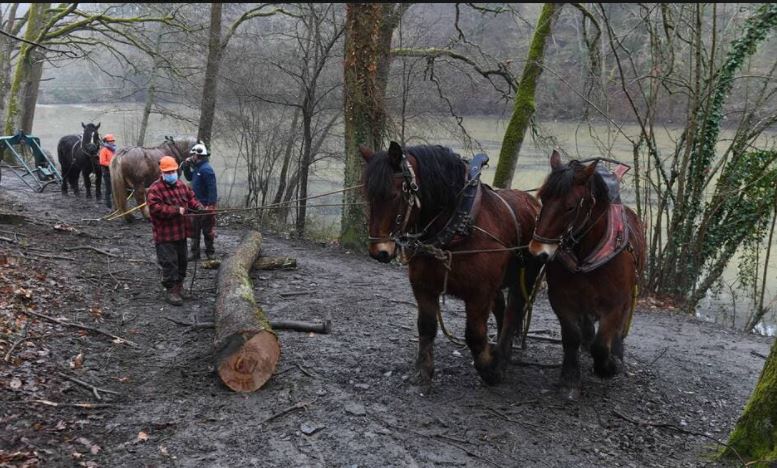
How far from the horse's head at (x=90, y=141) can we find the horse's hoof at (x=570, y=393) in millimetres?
11643

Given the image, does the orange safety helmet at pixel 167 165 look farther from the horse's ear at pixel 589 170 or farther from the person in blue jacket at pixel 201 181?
the horse's ear at pixel 589 170

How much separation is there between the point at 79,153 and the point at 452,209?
11.5 metres

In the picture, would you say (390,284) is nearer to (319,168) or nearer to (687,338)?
(687,338)

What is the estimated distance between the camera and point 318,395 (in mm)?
4508

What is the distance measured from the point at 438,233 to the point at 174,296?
12.9ft

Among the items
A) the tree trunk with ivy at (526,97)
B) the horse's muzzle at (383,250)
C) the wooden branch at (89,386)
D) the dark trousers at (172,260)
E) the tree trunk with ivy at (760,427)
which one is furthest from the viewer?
the tree trunk with ivy at (526,97)

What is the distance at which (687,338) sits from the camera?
763cm

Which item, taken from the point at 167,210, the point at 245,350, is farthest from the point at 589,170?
the point at 167,210

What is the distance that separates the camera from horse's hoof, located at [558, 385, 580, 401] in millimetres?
4602

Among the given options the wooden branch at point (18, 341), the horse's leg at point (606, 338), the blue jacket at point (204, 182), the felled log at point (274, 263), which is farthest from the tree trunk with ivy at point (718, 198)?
the wooden branch at point (18, 341)

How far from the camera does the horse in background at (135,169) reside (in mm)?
10781

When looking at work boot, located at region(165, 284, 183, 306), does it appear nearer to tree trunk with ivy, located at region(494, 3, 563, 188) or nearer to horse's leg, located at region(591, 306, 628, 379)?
horse's leg, located at region(591, 306, 628, 379)

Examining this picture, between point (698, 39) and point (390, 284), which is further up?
point (698, 39)

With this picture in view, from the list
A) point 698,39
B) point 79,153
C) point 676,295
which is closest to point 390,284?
point 676,295
